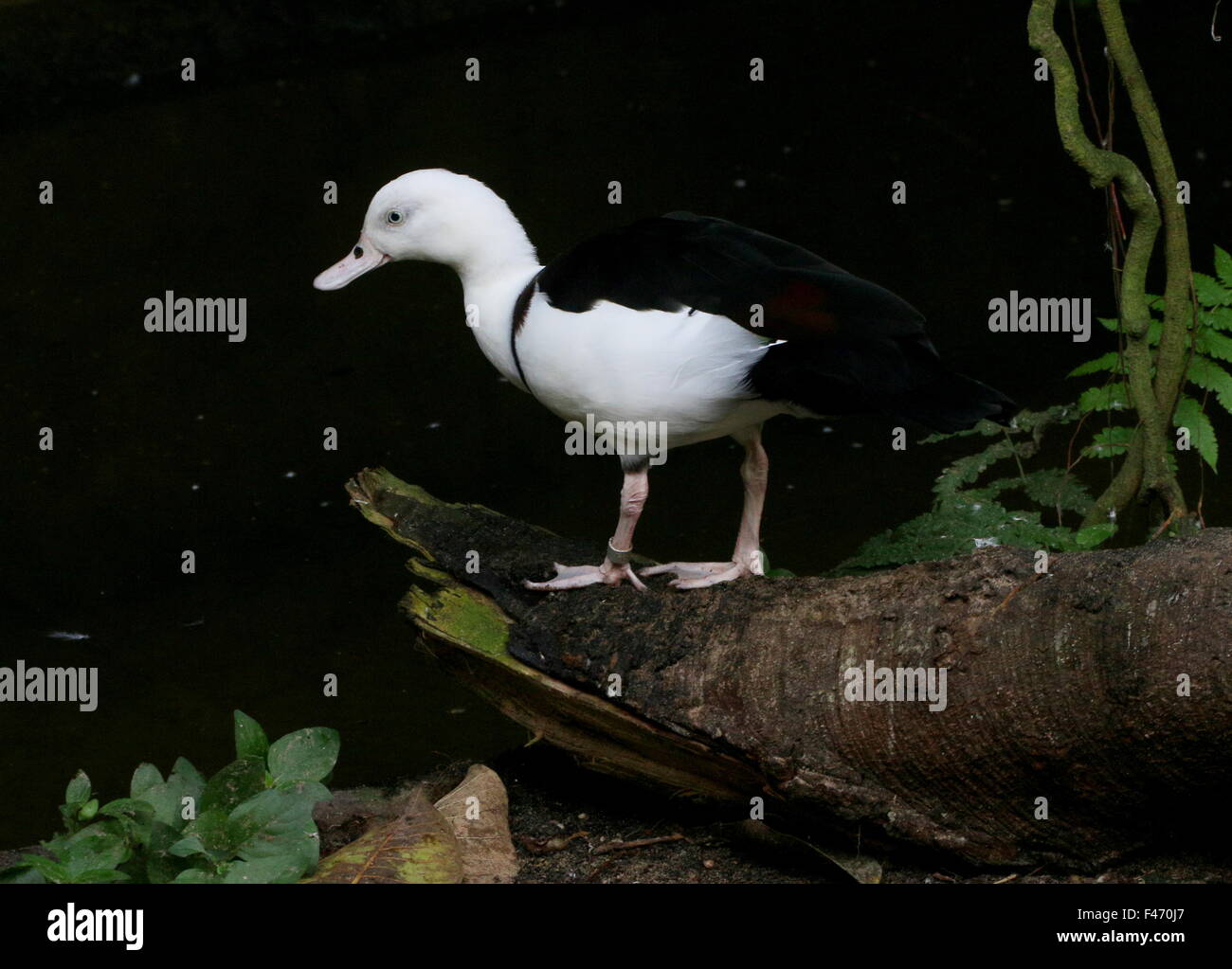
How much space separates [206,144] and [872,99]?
3444mm

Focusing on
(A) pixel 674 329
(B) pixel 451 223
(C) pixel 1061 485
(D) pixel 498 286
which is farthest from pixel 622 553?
(C) pixel 1061 485

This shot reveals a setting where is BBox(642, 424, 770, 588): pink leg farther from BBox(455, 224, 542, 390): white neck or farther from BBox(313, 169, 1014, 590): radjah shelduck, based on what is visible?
BBox(455, 224, 542, 390): white neck

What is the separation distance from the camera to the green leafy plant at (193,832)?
6.89 ft

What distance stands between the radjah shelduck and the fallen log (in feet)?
0.93

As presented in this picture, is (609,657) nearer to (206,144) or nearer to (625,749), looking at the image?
(625,749)

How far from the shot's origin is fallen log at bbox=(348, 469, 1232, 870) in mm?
2004

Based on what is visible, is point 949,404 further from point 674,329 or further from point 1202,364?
point 1202,364

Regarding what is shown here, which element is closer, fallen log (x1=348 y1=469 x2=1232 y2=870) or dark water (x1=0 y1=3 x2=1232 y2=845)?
fallen log (x1=348 y1=469 x2=1232 y2=870)

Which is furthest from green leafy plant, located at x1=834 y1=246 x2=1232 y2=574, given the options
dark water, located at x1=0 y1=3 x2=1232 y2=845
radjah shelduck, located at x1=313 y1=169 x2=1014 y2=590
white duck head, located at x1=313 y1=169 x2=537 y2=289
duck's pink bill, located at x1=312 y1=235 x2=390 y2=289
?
duck's pink bill, located at x1=312 y1=235 x2=390 y2=289

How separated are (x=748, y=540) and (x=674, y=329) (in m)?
0.58

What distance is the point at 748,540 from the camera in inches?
115

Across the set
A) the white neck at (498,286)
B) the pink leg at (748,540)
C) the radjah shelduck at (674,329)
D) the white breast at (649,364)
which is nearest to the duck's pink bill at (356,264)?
the radjah shelduck at (674,329)

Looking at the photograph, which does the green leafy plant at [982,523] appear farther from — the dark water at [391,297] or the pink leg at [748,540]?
the dark water at [391,297]

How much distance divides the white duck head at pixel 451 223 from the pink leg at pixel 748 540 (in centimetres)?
60
